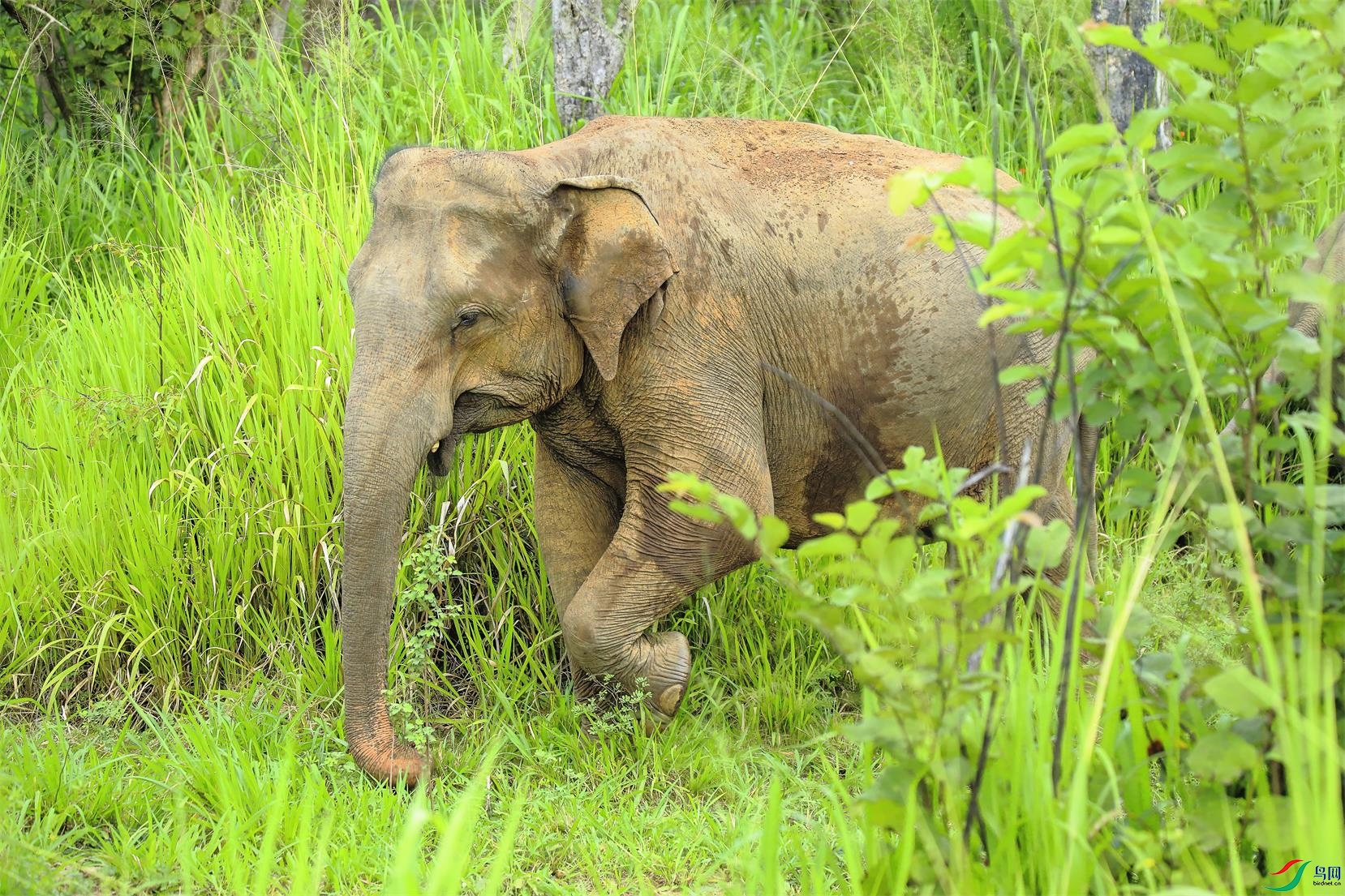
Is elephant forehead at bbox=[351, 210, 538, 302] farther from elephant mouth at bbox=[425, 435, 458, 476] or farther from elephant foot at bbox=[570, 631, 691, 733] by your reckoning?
elephant foot at bbox=[570, 631, 691, 733]

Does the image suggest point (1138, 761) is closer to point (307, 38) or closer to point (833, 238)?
point (833, 238)

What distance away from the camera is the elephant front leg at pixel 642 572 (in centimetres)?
379

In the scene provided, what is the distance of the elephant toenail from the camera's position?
4.00 metres

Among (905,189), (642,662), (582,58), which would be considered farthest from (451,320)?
(582,58)

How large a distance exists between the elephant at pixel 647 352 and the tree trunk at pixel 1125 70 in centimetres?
231

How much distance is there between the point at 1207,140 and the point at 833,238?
1.59 meters

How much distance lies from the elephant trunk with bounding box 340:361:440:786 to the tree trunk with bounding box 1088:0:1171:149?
384 cm

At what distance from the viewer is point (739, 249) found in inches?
151

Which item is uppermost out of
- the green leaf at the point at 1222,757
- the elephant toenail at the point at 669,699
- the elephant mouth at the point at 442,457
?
the elephant mouth at the point at 442,457

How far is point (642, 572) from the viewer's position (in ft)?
12.5

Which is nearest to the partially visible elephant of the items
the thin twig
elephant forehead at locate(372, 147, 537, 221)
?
elephant forehead at locate(372, 147, 537, 221)

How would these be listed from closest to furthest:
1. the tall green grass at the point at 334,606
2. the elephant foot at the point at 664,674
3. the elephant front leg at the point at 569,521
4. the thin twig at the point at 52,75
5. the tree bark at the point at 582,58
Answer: the tall green grass at the point at 334,606
the elephant foot at the point at 664,674
the elephant front leg at the point at 569,521
the tree bark at the point at 582,58
the thin twig at the point at 52,75

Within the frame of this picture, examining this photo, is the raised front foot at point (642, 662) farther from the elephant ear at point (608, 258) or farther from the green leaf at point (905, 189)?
the green leaf at point (905, 189)

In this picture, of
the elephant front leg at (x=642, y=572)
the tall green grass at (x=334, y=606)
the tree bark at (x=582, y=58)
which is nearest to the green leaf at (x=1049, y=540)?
the tall green grass at (x=334, y=606)
